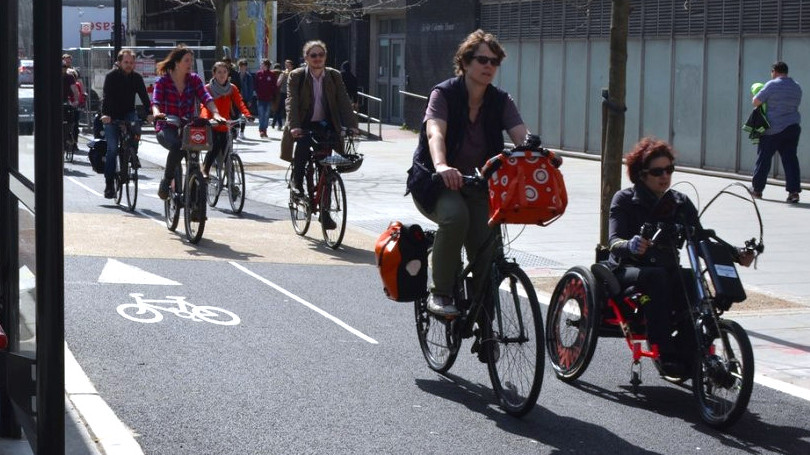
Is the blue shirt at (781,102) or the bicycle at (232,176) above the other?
the blue shirt at (781,102)

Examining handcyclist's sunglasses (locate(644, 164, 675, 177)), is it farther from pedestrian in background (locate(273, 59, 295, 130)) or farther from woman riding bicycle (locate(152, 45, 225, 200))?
pedestrian in background (locate(273, 59, 295, 130))

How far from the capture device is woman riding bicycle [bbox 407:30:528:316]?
6.60 m

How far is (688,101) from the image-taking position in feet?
71.1

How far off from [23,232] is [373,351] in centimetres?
329

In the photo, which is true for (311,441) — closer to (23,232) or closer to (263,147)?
(23,232)

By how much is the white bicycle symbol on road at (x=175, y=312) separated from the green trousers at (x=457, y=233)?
7.58ft

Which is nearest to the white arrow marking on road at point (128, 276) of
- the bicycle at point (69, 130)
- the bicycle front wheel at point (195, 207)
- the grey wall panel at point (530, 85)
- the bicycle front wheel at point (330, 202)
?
the bicycle front wheel at point (195, 207)

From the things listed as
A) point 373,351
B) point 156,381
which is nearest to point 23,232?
point 156,381

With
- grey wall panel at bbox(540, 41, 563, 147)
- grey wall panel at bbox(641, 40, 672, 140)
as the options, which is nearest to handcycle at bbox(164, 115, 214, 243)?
grey wall panel at bbox(641, 40, 672, 140)

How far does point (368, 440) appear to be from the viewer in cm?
586

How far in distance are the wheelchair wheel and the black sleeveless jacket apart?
2.55 ft

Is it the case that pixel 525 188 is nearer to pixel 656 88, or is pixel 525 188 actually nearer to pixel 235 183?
pixel 235 183

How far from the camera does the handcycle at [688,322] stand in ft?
19.9

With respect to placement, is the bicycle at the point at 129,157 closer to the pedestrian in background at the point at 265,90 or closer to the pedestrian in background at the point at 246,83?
the pedestrian in background at the point at 265,90
